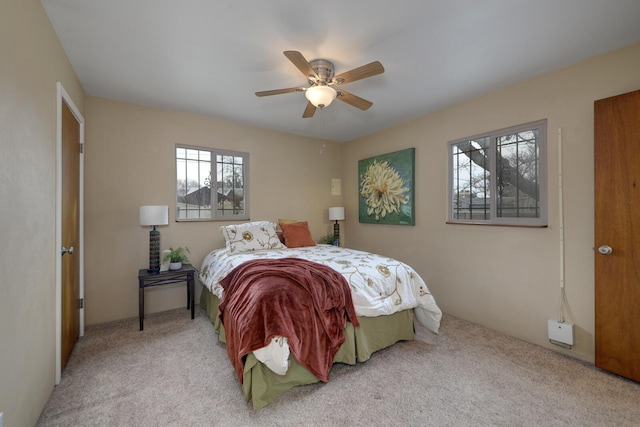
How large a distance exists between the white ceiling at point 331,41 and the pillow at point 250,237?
5.03 ft

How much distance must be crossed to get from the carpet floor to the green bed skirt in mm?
65

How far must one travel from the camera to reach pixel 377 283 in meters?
2.35

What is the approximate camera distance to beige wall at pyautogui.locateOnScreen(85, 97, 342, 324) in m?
2.99

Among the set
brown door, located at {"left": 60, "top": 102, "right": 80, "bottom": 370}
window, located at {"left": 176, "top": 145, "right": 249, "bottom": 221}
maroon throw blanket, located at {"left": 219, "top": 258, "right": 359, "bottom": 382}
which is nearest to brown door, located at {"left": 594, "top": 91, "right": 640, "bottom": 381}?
maroon throw blanket, located at {"left": 219, "top": 258, "right": 359, "bottom": 382}

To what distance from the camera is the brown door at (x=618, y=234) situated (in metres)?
1.95

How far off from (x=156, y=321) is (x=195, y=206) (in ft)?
4.67

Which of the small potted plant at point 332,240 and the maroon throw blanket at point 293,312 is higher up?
the small potted plant at point 332,240

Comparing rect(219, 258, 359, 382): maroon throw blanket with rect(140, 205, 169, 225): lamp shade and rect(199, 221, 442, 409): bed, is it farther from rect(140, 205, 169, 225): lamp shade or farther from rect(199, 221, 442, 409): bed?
rect(140, 205, 169, 225): lamp shade

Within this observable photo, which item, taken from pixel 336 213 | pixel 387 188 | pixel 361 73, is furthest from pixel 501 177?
pixel 336 213

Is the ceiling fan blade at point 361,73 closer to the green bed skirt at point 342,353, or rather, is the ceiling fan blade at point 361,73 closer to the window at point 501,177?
the window at point 501,177

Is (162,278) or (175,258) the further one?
→ (175,258)

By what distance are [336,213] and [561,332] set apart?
2.97 metres

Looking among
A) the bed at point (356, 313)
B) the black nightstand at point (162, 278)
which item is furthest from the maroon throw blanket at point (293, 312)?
the black nightstand at point (162, 278)

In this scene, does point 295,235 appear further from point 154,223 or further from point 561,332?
point 561,332
